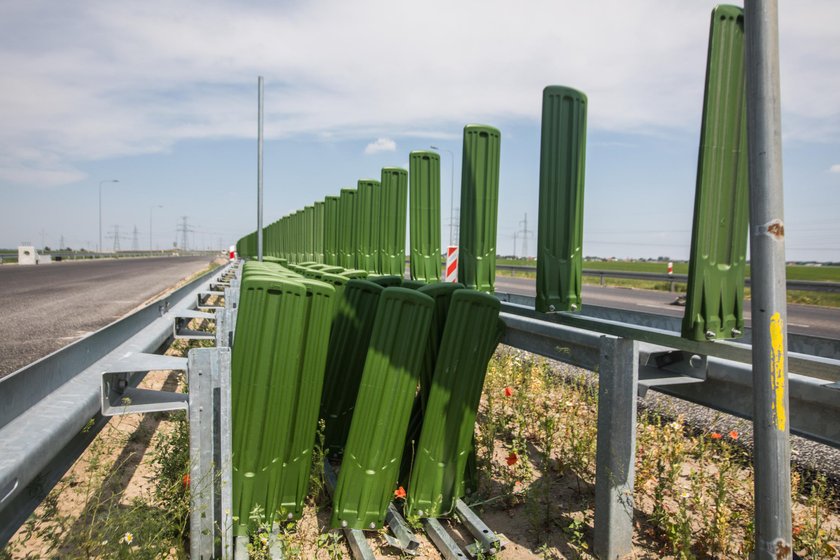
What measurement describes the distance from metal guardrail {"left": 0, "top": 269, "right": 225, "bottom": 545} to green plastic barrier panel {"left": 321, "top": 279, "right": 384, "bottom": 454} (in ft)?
5.30

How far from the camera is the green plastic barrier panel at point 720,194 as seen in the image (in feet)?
8.39

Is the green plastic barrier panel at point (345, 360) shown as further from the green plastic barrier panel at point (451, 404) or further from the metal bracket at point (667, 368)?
the metal bracket at point (667, 368)

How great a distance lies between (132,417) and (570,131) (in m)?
4.09

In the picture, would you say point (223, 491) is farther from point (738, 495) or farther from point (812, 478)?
point (812, 478)

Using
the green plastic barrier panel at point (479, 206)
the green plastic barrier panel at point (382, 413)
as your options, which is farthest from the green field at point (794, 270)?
the green plastic barrier panel at point (382, 413)

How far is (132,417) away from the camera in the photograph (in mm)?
4926

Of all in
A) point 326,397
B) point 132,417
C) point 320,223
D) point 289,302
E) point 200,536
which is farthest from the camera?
point 320,223

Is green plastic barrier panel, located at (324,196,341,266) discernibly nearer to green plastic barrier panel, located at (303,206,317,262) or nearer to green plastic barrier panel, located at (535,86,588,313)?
green plastic barrier panel, located at (303,206,317,262)

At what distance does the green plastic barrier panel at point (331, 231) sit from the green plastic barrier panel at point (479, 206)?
492cm

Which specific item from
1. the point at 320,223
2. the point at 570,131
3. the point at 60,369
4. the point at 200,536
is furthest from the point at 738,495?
the point at 320,223

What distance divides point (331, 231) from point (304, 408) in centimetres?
674

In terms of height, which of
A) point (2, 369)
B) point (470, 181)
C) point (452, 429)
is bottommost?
point (2, 369)

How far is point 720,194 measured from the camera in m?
2.62

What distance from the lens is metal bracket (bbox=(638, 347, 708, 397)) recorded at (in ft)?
9.17
